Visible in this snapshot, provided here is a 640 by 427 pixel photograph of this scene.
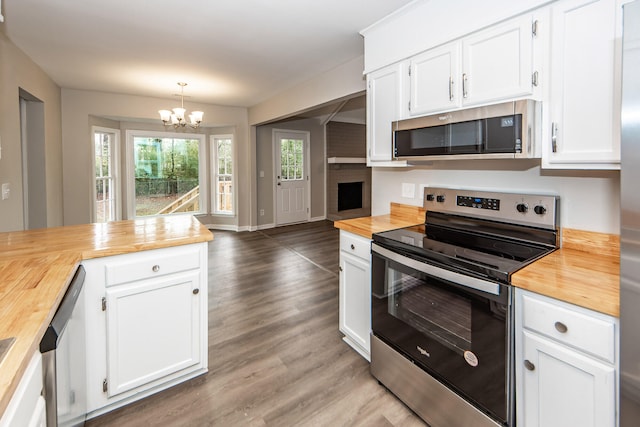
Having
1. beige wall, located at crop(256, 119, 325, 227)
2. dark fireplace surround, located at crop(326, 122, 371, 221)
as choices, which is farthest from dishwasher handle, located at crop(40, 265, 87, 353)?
dark fireplace surround, located at crop(326, 122, 371, 221)

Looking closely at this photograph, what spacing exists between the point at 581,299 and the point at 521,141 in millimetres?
752

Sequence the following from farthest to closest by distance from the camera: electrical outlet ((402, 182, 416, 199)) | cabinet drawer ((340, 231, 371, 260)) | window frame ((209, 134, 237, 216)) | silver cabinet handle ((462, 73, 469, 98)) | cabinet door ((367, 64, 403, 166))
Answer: window frame ((209, 134, 237, 216)) < electrical outlet ((402, 182, 416, 199)) < cabinet door ((367, 64, 403, 166)) < cabinet drawer ((340, 231, 371, 260)) < silver cabinet handle ((462, 73, 469, 98))

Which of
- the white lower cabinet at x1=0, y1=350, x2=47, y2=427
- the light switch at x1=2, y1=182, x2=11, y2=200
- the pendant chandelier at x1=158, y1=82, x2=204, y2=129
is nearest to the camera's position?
the white lower cabinet at x1=0, y1=350, x2=47, y2=427

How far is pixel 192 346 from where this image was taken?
1938 mm

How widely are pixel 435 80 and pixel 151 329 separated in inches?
86.4

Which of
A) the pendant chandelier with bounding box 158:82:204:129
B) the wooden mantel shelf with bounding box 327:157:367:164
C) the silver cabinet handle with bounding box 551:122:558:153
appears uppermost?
the pendant chandelier with bounding box 158:82:204:129

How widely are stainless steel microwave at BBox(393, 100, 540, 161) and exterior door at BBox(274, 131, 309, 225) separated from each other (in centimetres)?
504

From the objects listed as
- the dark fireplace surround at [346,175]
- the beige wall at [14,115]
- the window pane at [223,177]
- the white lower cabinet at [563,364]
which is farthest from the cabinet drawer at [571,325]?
the dark fireplace surround at [346,175]

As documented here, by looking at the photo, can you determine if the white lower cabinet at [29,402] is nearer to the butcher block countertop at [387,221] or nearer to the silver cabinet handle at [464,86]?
the butcher block countertop at [387,221]

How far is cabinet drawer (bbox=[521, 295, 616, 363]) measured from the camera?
1.07m

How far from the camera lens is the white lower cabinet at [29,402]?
29.0 inches

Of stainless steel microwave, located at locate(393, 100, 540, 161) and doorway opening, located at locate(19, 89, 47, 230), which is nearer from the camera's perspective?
stainless steel microwave, located at locate(393, 100, 540, 161)

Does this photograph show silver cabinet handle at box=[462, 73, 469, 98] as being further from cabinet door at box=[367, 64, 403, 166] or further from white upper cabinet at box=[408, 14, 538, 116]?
cabinet door at box=[367, 64, 403, 166]

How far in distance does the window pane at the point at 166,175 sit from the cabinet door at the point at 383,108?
5088 millimetres
